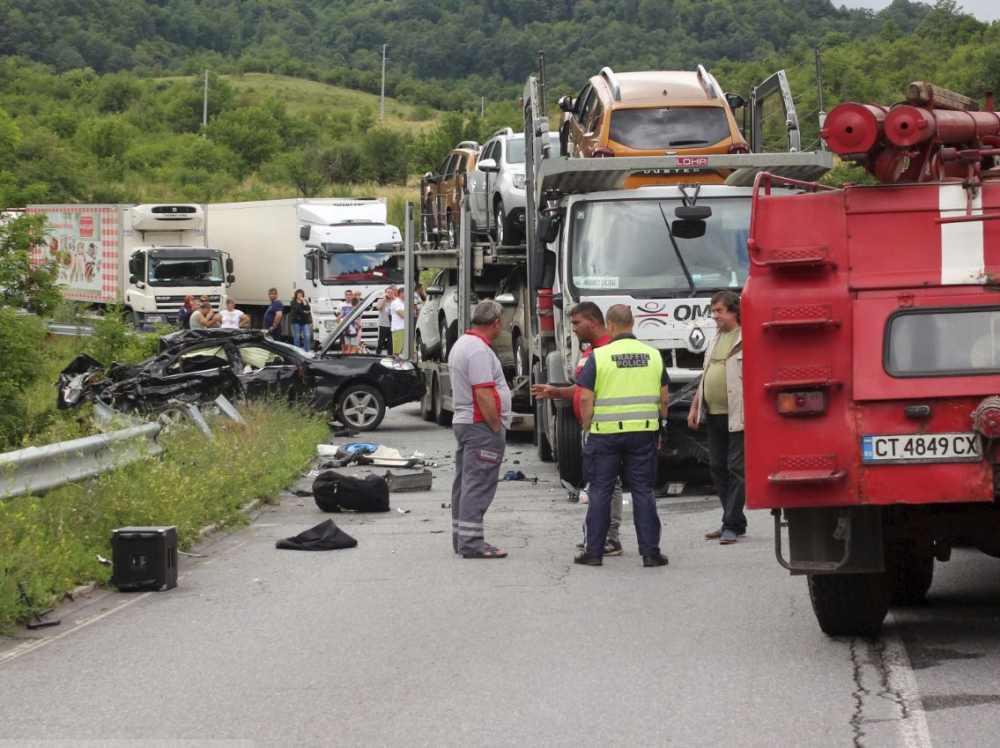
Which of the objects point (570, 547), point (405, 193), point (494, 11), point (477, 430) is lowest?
point (570, 547)

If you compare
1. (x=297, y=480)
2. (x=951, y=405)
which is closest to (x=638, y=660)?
(x=951, y=405)

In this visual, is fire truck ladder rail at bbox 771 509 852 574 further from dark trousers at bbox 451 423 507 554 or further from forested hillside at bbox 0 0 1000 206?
forested hillside at bbox 0 0 1000 206

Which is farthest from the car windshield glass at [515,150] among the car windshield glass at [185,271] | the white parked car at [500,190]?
the car windshield glass at [185,271]

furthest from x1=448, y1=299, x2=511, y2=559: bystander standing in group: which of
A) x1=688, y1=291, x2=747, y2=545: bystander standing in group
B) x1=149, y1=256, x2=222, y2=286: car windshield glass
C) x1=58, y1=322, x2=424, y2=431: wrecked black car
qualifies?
x1=149, y1=256, x2=222, y2=286: car windshield glass

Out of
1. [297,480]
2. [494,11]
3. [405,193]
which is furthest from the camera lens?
[494,11]

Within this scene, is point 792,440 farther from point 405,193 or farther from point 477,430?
point 405,193

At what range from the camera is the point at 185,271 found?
1497 inches

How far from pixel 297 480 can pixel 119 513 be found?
5022 mm

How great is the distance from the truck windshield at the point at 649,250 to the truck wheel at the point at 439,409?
8068mm

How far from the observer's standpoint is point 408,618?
8430 millimetres

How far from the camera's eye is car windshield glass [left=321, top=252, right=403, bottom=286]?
34875 mm

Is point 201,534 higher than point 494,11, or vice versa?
point 494,11

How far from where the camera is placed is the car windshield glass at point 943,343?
6.70 m

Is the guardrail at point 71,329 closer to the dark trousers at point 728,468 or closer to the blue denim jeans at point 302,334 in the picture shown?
the blue denim jeans at point 302,334
